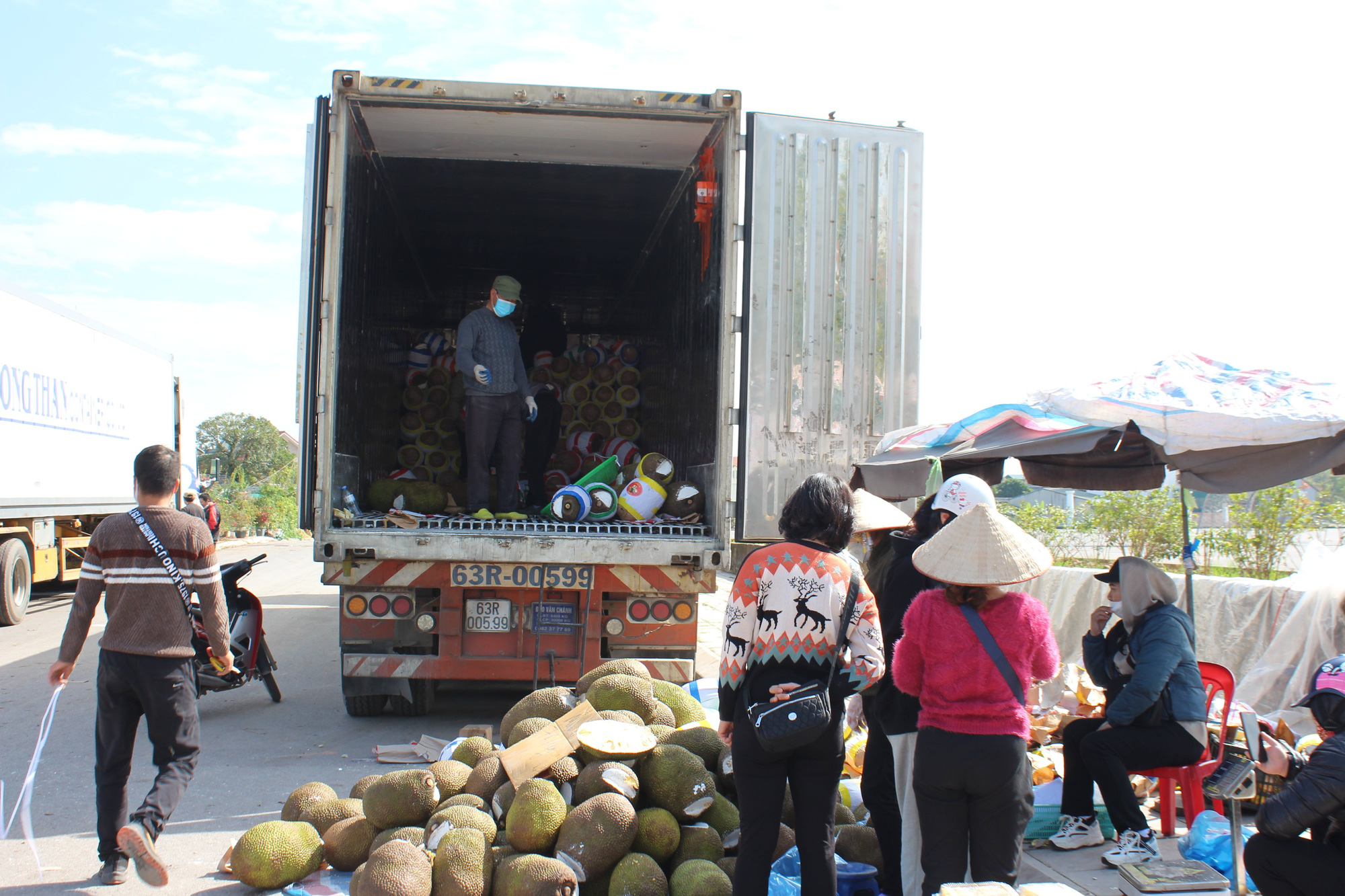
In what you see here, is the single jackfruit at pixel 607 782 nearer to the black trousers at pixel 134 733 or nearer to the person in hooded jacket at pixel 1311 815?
the black trousers at pixel 134 733

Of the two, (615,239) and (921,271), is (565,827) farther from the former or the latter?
(615,239)

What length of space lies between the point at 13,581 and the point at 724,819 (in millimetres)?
10592

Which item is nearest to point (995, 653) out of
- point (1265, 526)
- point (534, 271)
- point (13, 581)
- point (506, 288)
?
point (506, 288)

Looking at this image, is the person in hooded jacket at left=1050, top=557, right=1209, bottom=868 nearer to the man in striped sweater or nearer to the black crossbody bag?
the black crossbody bag

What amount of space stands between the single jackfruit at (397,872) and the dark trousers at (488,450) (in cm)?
329

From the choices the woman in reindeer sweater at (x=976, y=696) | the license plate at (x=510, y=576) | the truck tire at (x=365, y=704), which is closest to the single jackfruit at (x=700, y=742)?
→ the woman in reindeer sweater at (x=976, y=696)

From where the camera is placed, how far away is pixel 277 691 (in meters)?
7.01

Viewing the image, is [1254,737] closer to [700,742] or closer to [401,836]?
[700,742]

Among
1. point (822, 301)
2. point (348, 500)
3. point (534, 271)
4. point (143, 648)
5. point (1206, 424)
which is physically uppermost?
point (534, 271)

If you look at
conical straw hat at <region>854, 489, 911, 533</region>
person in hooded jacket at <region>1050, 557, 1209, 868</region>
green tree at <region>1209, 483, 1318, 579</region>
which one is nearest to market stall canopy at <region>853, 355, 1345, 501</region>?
person in hooded jacket at <region>1050, 557, 1209, 868</region>

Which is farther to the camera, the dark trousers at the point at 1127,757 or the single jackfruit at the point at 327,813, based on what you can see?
the dark trousers at the point at 1127,757

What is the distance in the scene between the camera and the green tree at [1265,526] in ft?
35.9

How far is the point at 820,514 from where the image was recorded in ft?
10.3

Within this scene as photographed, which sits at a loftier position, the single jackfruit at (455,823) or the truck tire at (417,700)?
the single jackfruit at (455,823)
